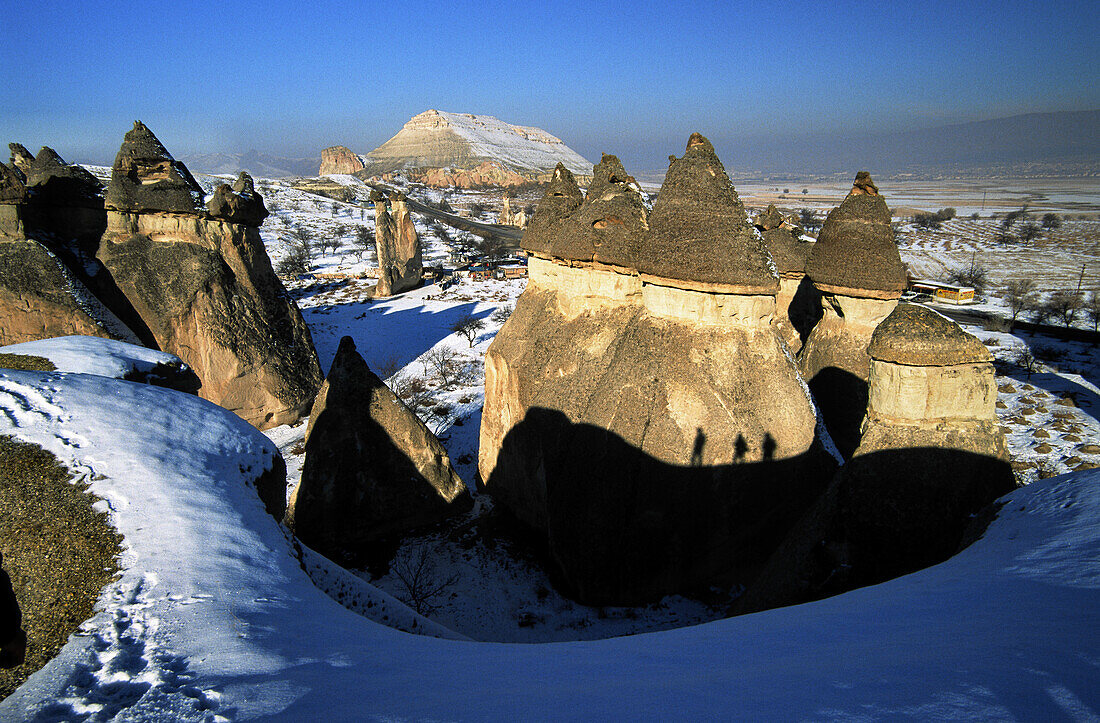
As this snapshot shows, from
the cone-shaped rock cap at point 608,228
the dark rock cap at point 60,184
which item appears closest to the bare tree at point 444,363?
the cone-shaped rock cap at point 608,228

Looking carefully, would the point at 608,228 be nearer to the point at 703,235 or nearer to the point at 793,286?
the point at 703,235

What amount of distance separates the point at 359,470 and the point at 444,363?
38.3 ft

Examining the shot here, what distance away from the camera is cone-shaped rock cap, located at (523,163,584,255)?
451 inches

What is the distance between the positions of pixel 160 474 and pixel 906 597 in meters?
4.83

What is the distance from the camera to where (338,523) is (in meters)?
9.63

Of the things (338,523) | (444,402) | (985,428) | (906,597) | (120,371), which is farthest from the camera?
(444,402)

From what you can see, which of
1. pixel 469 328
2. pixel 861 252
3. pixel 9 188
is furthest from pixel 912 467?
pixel 469 328

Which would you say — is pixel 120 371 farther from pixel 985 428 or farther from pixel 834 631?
pixel 985 428

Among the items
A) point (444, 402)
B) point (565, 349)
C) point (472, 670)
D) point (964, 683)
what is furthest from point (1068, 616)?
point (444, 402)

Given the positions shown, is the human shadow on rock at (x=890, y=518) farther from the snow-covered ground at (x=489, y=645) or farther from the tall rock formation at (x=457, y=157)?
the tall rock formation at (x=457, y=157)

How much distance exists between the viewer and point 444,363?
21312 mm

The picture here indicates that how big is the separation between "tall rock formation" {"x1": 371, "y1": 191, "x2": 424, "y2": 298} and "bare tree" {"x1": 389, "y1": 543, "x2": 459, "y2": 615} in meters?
27.6

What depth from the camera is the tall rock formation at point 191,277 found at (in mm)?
13773

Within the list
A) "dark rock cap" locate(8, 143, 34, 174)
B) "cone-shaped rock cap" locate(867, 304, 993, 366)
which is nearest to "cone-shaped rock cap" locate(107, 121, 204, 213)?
"dark rock cap" locate(8, 143, 34, 174)
